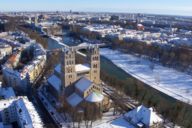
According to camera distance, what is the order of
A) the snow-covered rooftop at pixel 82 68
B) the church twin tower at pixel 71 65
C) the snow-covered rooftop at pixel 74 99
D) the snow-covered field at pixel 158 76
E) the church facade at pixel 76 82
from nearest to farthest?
1. the church facade at pixel 76 82
2. the snow-covered rooftop at pixel 74 99
3. the church twin tower at pixel 71 65
4. the snow-covered rooftop at pixel 82 68
5. the snow-covered field at pixel 158 76

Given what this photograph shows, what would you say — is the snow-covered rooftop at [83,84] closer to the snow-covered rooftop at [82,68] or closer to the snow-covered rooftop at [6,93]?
the snow-covered rooftop at [82,68]

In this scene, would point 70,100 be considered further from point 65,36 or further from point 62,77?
point 65,36

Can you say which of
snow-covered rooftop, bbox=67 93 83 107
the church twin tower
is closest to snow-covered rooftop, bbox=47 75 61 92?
the church twin tower

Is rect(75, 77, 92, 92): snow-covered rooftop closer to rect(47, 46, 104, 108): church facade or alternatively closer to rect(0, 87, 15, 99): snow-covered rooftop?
rect(47, 46, 104, 108): church facade

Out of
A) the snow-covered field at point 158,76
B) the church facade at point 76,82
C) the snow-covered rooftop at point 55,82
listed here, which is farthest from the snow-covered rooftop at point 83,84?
the snow-covered field at point 158,76

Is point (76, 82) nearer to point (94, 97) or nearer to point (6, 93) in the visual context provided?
point (94, 97)

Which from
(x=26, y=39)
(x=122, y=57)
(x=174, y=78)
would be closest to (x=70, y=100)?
(x=174, y=78)
